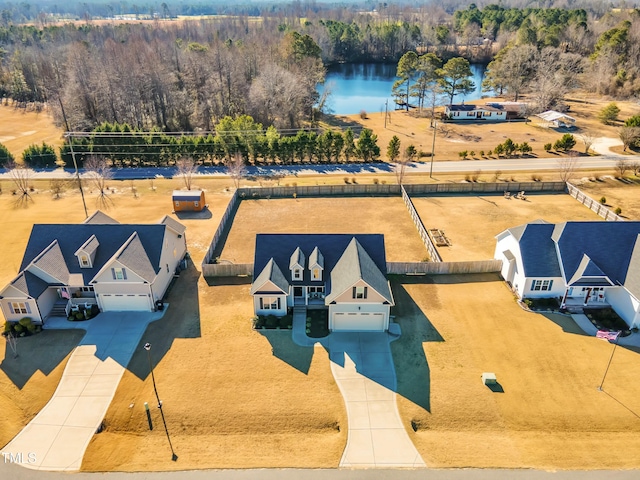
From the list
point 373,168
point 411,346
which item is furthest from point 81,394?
point 373,168

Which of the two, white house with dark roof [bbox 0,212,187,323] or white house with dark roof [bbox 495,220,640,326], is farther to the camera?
white house with dark roof [bbox 495,220,640,326]

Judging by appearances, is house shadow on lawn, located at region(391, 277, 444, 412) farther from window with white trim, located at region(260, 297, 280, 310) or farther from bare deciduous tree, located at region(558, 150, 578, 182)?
bare deciduous tree, located at region(558, 150, 578, 182)

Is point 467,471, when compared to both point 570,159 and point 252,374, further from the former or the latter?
point 570,159

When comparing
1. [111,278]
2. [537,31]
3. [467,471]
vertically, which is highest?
[537,31]

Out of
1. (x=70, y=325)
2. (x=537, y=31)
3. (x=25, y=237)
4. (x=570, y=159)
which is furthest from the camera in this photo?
(x=537, y=31)

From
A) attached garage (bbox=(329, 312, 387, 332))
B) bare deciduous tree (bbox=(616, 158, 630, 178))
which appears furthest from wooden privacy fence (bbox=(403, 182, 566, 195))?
attached garage (bbox=(329, 312, 387, 332))

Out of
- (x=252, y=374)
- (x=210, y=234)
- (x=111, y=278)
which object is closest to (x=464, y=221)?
(x=210, y=234)
